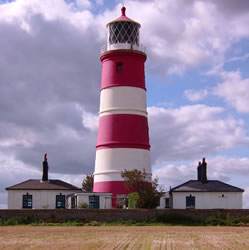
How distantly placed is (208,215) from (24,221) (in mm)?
11429

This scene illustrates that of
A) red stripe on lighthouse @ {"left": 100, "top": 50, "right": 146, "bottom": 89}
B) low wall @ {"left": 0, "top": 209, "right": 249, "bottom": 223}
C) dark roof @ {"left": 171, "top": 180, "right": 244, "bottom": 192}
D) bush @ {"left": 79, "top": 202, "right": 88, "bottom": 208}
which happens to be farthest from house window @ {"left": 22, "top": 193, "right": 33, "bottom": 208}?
red stripe on lighthouse @ {"left": 100, "top": 50, "right": 146, "bottom": 89}

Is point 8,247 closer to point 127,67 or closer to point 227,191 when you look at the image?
point 127,67

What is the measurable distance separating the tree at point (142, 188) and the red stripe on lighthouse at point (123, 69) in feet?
19.8

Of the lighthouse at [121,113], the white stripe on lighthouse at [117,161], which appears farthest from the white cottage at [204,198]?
the white stripe on lighthouse at [117,161]

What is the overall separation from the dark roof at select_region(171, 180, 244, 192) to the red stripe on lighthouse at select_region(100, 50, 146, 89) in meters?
10.2

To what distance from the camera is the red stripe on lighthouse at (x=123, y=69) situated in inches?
2008

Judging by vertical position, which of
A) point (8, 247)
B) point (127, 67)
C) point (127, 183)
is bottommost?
point (8, 247)

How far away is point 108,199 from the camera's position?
50250mm

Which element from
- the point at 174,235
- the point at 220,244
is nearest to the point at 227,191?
the point at 174,235

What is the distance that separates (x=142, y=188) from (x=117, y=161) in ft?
7.99

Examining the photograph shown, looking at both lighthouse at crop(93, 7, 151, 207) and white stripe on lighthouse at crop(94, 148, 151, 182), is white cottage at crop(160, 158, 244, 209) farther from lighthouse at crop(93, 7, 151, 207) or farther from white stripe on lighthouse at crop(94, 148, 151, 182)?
white stripe on lighthouse at crop(94, 148, 151, 182)

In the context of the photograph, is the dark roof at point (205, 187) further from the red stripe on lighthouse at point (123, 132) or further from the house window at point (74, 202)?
the red stripe on lighthouse at point (123, 132)

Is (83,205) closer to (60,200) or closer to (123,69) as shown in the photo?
(60,200)

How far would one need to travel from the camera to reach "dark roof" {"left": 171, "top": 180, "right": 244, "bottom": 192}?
2264 inches
